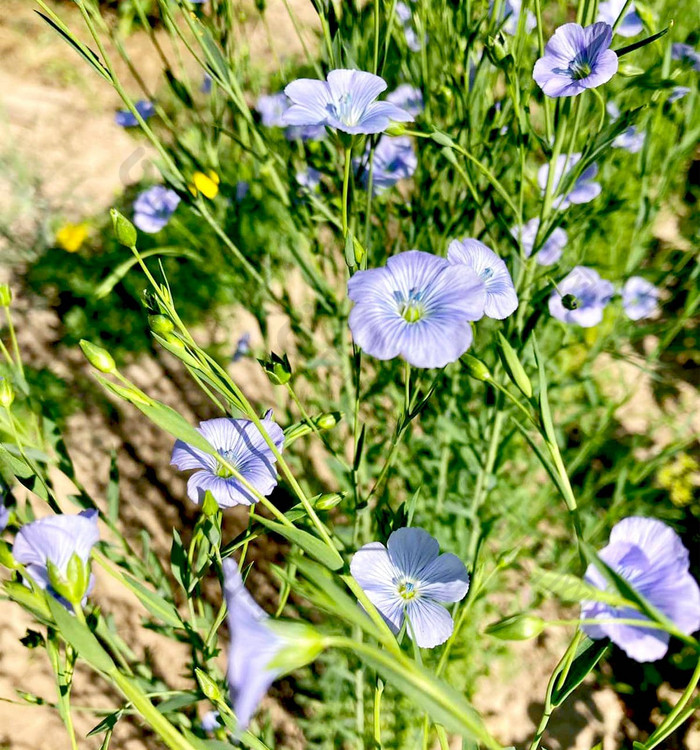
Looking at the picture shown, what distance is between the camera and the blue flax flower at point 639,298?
1736 millimetres

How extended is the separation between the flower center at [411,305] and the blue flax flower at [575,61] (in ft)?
1.11

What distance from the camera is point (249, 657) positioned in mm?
449

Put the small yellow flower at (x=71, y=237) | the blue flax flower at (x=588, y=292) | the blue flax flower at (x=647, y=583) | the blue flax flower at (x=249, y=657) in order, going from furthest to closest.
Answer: the small yellow flower at (x=71, y=237) < the blue flax flower at (x=588, y=292) < the blue flax flower at (x=647, y=583) < the blue flax flower at (x=249, y=657)

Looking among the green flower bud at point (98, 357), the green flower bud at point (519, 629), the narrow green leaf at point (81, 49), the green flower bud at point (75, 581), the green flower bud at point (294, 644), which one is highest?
the narrow green leaf at point (81, 49)

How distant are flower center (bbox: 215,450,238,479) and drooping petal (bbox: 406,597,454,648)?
0.89ft

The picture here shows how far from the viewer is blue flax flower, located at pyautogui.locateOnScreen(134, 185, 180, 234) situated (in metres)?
1.85

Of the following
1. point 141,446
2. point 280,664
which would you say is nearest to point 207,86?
point 141,446

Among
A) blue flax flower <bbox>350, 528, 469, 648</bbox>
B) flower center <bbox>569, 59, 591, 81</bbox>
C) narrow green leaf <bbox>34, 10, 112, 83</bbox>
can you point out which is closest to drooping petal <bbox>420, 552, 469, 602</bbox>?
blue flax flower <bbox>350, 528, 469, 648</bbox>

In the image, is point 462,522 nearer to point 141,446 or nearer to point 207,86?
point 141,446

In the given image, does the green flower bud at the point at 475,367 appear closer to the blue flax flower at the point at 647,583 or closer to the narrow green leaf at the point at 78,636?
the blue flax flower at the point at 647,583

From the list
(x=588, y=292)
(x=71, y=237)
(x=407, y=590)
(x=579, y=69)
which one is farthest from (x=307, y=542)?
(x=71, y=237)

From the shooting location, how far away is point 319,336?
7.11ft

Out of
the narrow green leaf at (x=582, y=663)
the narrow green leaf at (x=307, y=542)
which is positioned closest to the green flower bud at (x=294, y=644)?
the narrow green leaf at (x=307, y=542)

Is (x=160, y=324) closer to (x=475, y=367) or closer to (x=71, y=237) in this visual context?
(x=475, y=367)
